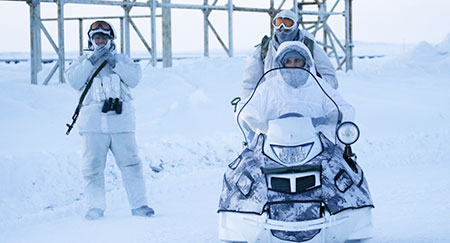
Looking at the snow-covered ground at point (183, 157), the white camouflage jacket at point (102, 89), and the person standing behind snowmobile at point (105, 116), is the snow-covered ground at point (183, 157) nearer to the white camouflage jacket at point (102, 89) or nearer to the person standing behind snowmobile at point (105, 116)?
the person standing behind snowmobile at point (105, 116)

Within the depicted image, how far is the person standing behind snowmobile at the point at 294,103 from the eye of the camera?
4.55 meters

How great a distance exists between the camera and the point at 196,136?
1164 cm

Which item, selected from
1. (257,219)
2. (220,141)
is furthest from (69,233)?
(220,141)

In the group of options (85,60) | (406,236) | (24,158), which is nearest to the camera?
(406,236)

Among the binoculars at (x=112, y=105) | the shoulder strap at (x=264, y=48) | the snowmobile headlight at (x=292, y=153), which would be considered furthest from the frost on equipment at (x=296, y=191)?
the binoculars at (x=112, y=105)

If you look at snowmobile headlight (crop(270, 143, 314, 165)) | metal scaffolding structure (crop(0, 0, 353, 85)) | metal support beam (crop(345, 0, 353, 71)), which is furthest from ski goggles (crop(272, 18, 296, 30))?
metal support beam (crop(345, 0, 353, 71))

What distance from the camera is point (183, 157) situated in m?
10.1

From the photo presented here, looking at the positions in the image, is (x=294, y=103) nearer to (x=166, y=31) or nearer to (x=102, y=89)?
(x=102, y=89)

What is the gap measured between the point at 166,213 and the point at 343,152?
295 cm

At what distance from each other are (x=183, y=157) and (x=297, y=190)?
244 inches

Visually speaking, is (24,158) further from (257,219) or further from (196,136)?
(257,219)

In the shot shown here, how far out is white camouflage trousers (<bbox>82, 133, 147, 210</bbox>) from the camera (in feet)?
22.0

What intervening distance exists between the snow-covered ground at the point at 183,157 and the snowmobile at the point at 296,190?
1359 millimetres

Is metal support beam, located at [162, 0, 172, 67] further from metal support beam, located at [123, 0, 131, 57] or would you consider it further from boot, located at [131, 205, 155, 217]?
boot, located at [131, 205, 155, 217]
